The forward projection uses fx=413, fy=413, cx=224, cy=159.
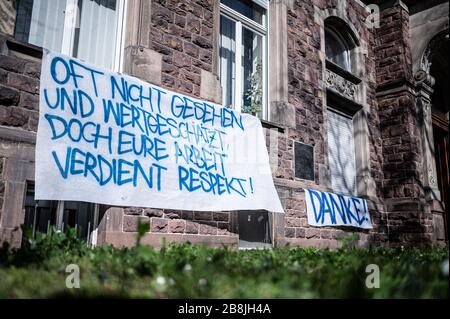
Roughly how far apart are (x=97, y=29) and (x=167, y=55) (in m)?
0.94

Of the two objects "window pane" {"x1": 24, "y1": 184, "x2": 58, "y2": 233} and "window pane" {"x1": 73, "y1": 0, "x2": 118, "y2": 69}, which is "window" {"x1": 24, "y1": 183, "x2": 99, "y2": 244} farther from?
"window pane" {"x1": 73, "y1": 0, "x2": 118, "y2": 69}

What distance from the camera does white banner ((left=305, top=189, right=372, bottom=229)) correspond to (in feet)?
23.2

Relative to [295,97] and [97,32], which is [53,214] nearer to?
[97,32]

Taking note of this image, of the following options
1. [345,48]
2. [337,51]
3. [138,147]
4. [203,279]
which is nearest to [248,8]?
[337,51]

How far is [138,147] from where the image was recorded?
4.59m

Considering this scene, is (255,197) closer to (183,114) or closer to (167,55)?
(183,114)

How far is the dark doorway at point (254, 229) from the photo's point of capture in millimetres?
6355

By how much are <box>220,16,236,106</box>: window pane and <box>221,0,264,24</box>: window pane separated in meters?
0.29

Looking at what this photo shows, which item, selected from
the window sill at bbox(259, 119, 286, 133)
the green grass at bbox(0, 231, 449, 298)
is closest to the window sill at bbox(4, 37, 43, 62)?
the green grass at bbox(0, 231, 449, 298)

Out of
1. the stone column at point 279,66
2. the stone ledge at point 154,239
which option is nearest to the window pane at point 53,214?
→ the stone ledge at point 154,239

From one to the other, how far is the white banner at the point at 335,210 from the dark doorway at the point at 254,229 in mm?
839

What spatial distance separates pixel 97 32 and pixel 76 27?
11.4 inches

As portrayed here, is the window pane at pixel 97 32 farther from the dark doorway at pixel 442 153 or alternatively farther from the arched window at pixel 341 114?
→ the dark doorway at pixel 442 153

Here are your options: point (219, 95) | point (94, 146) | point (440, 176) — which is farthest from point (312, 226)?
point (440, 176)
